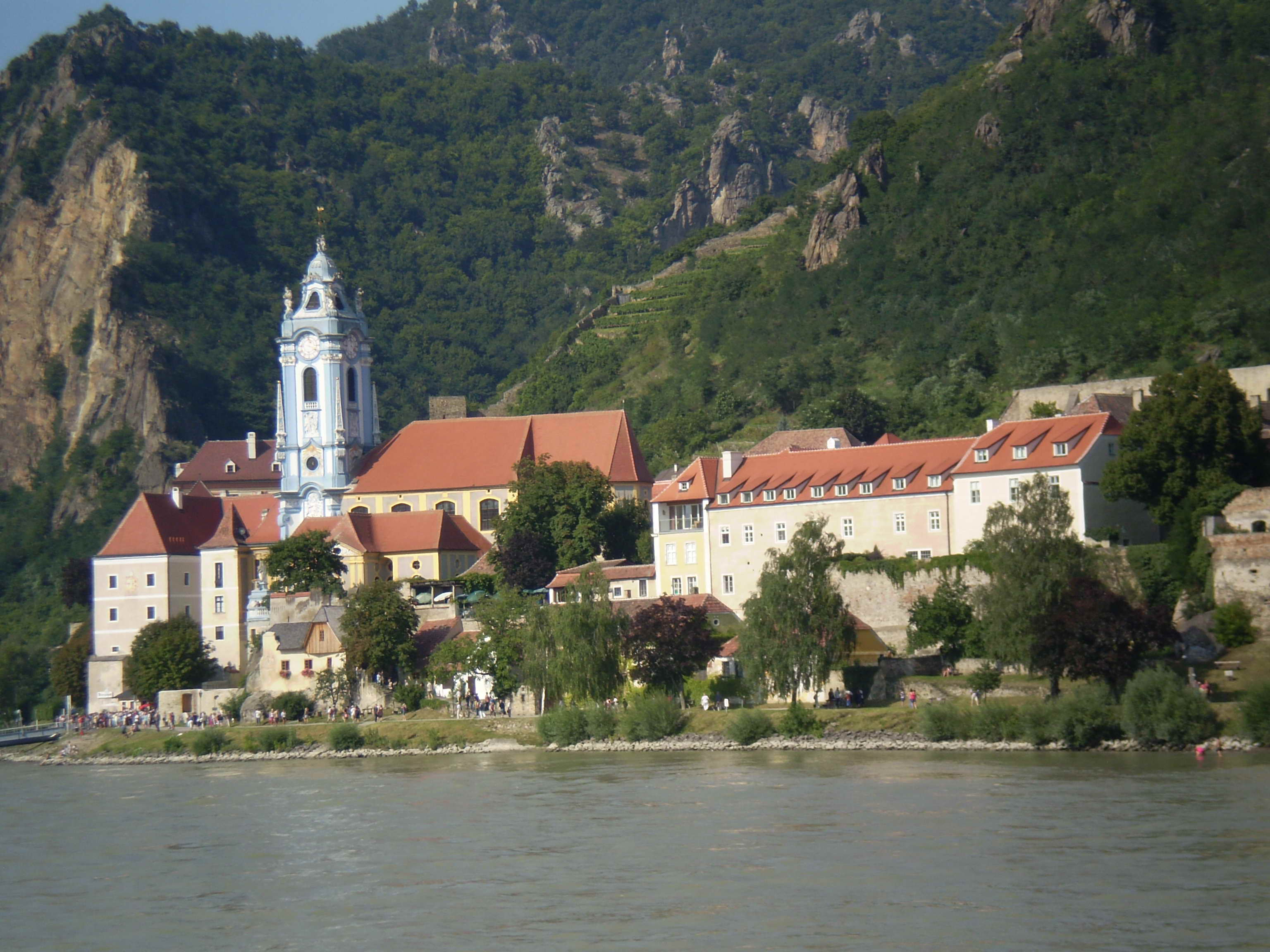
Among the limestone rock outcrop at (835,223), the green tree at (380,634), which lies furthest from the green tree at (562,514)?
the limestone rock outcrop at (835,223)

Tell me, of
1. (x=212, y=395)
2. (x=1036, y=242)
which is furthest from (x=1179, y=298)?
(x=212, y=395)

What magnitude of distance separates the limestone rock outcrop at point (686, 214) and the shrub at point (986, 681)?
118 m

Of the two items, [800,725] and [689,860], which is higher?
[800,725]

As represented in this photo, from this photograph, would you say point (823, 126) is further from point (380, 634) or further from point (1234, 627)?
point (1234, 627)

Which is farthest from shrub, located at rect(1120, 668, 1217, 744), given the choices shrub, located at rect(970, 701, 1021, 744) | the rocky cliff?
the rocky cliff

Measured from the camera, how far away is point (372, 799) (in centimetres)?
4847

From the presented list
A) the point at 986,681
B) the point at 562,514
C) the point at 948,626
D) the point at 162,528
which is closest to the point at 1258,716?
the point at 986,681

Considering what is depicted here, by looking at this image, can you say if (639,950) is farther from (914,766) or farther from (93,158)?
(93,158)

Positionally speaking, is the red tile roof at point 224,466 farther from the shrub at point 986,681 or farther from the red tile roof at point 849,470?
the shrub at point 986,681

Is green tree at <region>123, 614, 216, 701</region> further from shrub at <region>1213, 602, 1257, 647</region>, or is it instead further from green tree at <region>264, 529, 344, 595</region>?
shrub at <region>1213, 602, 1257, 647</region>

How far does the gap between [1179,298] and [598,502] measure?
1141 inches

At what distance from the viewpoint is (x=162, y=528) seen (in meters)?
84.4

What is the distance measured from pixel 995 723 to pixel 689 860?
1756 centimetres

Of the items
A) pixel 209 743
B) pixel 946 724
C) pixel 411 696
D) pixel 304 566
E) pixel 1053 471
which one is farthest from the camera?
pixel 304 566
